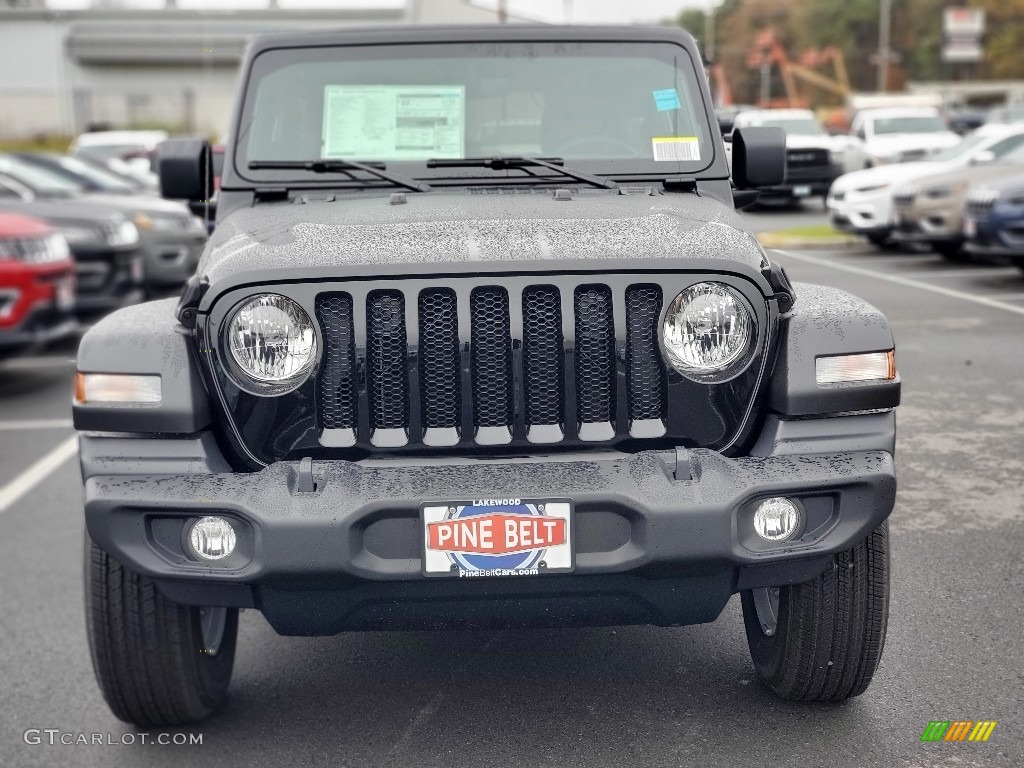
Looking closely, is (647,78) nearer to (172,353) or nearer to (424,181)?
(424,181)

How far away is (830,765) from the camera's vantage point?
130 inches

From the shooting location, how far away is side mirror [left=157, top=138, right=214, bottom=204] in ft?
14.7

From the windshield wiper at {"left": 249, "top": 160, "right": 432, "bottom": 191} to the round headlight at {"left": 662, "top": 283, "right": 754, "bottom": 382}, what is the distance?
1.25 metres

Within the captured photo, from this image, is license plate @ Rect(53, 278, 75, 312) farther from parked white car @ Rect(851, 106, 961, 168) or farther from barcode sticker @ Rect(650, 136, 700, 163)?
parked white car @ Rect(851, 106, 961, 168)

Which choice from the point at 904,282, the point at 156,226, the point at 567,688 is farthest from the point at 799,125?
the point at 567,688

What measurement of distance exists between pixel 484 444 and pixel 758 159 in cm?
181

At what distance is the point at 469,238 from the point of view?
3354mm

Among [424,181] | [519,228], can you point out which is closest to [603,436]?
[519,228]

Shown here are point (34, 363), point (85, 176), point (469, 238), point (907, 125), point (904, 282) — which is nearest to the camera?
point (469, 238)

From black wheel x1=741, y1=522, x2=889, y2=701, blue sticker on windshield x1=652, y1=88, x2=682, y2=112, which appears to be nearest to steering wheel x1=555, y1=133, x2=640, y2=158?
blue sticker on windshield x1=652, y1=88, x2=682, y2=112

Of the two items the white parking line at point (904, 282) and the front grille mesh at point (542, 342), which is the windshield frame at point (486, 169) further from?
the white parking line at point (904, 282)

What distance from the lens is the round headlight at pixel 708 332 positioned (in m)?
3.19

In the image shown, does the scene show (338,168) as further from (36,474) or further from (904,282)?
(904,282)

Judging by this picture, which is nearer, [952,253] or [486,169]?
[486,169]
